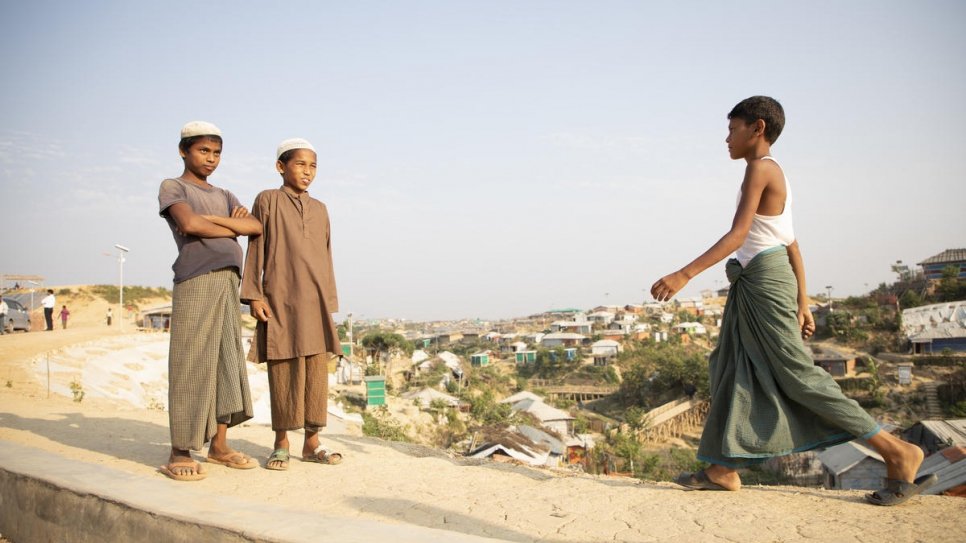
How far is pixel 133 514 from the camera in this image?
2068 millimetres

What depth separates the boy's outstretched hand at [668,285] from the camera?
2623 mm

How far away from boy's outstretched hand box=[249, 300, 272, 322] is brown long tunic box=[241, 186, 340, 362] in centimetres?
3

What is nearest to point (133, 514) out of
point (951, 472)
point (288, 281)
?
point (288, 281)

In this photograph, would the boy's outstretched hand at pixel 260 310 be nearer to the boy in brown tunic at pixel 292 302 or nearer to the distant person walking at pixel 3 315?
the boy in brown tunic at pixel 292 302

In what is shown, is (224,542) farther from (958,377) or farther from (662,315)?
(662,315)

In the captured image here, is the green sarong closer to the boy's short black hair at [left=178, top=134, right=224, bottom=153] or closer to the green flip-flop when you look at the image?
the green flip-flop

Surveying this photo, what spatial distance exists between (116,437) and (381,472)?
2158mm

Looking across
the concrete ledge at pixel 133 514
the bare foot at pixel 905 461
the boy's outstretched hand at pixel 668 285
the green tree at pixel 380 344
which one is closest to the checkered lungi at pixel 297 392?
the concrete ledge at pixel 133 514

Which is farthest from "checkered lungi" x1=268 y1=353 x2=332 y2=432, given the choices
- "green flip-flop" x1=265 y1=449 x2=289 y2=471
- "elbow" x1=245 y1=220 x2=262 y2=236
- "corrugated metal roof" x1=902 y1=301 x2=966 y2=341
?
"corrugated metal roof" x1=902 y1=301 x2=966 y2=341

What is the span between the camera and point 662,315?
71375mm

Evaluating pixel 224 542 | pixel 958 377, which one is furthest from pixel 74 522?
pixel 958 377

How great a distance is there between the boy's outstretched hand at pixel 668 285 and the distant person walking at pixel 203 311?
219cm

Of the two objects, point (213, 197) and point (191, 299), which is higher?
point (213, 197)

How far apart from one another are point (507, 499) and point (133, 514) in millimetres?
1519
